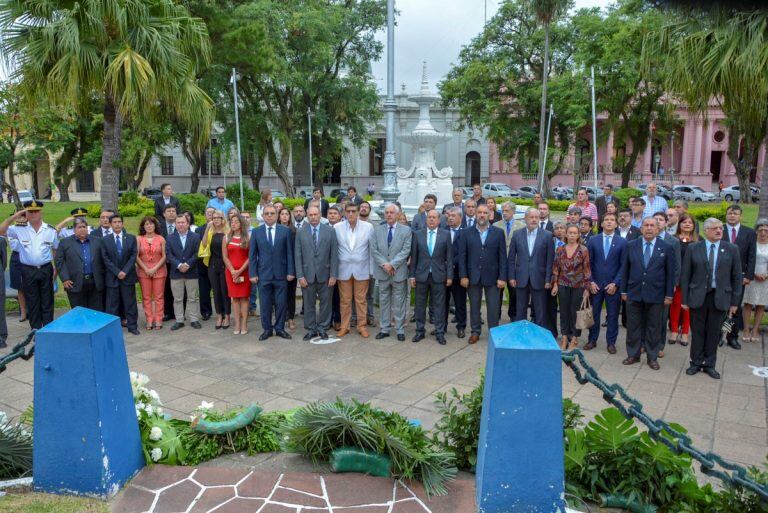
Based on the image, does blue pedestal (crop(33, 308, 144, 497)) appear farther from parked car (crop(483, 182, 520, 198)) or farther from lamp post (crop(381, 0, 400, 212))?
parked car (crop(483, 182, 520, 198))

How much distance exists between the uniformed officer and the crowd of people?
0.06ft

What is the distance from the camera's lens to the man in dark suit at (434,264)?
8.76 metres

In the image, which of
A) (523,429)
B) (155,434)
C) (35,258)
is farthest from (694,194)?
(155,434)

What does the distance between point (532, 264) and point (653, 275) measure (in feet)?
5.09

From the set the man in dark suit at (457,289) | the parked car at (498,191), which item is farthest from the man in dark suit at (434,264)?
the parked car at (498,191)

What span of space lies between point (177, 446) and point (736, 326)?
Result: 7.47m

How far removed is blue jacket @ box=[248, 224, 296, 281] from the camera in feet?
29.3

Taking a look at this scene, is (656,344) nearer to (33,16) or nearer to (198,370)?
(198,370)

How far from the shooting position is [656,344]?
24.6ft

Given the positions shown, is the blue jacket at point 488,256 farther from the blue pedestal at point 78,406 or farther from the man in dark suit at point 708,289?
the blue pedestal at point 78,406

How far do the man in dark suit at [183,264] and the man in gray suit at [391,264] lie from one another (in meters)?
2.83

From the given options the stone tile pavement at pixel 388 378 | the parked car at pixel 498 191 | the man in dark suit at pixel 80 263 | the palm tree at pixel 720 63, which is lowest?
the stone tile pavement at pixel 388 378

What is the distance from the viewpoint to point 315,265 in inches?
348

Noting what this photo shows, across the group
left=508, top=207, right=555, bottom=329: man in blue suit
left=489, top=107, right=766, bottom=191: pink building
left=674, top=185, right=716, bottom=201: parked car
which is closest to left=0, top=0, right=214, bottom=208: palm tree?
left=508, top=207, right=555, bottom=329: man in blue suit
